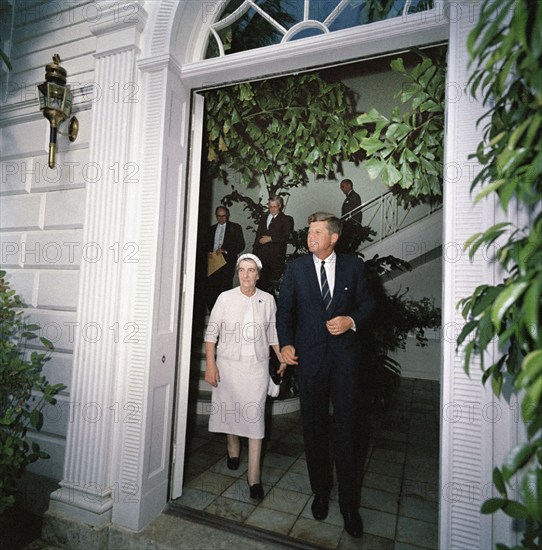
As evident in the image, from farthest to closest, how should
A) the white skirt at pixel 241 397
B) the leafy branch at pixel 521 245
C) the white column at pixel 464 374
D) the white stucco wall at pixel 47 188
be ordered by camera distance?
1. the white skirt at pixel 241 397
2. the white stucco wall at pixel 47 188
3. the white column at pixel 464 374
4. the leafy branch at pixel 521 245

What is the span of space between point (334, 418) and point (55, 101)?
9.89 ft

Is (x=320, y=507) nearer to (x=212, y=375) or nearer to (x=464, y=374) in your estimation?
(x=212, y=375)

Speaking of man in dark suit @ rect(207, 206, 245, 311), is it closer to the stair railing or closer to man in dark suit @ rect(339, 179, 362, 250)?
man in dark suit @ rect(339, 179, 362, 250)

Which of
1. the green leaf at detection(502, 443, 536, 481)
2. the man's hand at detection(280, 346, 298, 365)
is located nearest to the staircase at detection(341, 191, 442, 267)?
the man's hand at detection(280, 346, 298, 365)

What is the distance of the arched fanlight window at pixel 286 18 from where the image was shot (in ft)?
7.54

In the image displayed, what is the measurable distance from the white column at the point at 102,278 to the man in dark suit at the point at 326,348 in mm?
1223

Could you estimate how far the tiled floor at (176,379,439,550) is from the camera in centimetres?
248

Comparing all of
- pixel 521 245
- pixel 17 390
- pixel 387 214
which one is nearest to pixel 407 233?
pixel 387 214

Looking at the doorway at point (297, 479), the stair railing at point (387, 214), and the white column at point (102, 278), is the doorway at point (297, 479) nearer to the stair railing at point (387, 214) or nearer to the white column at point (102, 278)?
the white column at point (102, 278)

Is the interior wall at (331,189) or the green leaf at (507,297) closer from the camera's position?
the green leaf at (507,297)

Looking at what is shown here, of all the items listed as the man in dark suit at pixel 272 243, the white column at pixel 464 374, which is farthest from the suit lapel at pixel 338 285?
the man in dark suit at pixel 272 243

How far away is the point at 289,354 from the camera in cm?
270

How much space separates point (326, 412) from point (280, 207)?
4.27 metres

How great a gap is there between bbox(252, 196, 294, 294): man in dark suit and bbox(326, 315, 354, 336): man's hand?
2.61 meters
